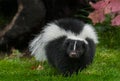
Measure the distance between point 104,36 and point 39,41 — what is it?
269 cm

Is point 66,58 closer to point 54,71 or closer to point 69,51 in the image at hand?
point 69,51

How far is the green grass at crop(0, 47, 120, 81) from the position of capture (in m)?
6.20

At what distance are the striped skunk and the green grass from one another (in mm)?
182

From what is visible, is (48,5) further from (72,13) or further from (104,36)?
(104,36)

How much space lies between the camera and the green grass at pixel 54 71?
620 cm

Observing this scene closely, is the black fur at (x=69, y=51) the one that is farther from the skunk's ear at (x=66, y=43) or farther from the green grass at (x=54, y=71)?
the green grass at (x=54, y=71)

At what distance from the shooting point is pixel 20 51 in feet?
29.8

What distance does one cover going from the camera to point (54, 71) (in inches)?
264

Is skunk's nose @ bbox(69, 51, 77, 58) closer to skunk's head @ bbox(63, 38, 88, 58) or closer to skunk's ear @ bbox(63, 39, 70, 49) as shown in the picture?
skunk's head @ bbox(63, 38, 88, 58)

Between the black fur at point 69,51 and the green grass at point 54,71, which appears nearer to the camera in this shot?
the black fur at point 69,51

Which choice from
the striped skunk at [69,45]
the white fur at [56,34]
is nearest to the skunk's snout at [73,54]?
the striped skunk at [69,45]

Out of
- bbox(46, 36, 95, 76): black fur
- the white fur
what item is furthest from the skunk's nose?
the white fur

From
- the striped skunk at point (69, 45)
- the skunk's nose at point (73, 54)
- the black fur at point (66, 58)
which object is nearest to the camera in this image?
the skunk's nose at point (73, 54)

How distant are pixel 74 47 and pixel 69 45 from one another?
0.08 metres
